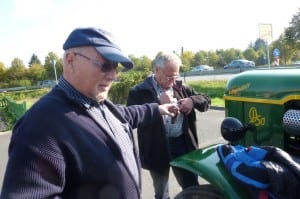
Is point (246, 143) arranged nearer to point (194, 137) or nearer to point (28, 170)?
point (194, 137)

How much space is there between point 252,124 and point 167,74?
988 millimetres

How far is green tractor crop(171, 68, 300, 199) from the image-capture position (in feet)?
8.89

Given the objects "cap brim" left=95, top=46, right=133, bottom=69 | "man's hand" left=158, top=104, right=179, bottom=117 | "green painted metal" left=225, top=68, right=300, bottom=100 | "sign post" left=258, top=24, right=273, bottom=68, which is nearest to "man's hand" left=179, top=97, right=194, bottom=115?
"man's hand" left=158, top=104, right=179, bottom=117

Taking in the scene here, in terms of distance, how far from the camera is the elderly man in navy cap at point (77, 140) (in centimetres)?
147

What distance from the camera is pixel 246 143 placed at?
3.66 m

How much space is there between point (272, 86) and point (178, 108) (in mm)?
864

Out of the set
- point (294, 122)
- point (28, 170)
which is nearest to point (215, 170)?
point (294, 122)

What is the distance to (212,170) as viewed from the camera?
107 inches

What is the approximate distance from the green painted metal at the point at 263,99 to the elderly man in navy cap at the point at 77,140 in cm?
172

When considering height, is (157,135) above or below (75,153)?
below

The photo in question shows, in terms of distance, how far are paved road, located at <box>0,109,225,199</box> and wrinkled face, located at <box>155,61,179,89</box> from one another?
1912mm

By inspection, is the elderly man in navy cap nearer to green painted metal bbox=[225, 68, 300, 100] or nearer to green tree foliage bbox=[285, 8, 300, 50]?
green painted metal bbox=[225, 68, 300, 100]

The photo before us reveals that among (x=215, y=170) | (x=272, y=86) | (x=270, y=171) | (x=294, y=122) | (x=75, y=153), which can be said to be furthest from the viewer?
(x=272, y=86)

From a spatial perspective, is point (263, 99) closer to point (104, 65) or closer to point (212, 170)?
point (212, 170)
